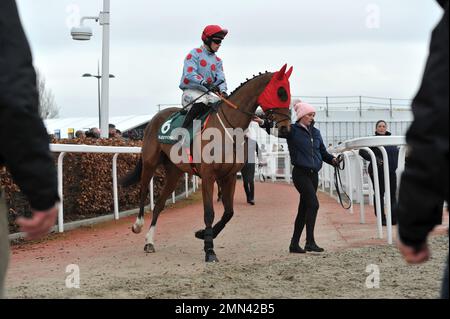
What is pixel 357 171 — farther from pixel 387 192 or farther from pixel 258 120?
pixel 258 120

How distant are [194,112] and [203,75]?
44 cm

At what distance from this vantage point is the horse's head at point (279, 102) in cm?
763

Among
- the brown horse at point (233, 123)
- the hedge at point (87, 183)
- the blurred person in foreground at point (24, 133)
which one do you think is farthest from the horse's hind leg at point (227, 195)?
the blurred person in foreground at point (24, 133)

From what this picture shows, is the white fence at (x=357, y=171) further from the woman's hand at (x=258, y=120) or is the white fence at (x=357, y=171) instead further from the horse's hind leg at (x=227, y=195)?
the horse's hind leg at (x=227, y=195)

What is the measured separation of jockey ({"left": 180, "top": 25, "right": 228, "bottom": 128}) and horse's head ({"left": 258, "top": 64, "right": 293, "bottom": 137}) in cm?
59

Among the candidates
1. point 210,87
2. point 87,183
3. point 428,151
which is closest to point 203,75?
point 210,87

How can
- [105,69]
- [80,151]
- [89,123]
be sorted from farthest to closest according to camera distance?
[89,123] < [105,69] < [80,151]

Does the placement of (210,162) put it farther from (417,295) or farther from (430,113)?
(430,113)

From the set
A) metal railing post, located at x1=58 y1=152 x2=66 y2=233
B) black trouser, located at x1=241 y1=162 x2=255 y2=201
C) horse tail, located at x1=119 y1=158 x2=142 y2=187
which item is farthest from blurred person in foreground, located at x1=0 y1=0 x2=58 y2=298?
black trouser, located at x1=241 y1=162 x2=255 y2=201

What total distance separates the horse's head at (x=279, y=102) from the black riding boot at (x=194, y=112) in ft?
2.38

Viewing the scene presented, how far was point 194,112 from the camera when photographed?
8047 millimetres

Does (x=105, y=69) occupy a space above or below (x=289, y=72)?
above

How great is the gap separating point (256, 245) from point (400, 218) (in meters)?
6.13
